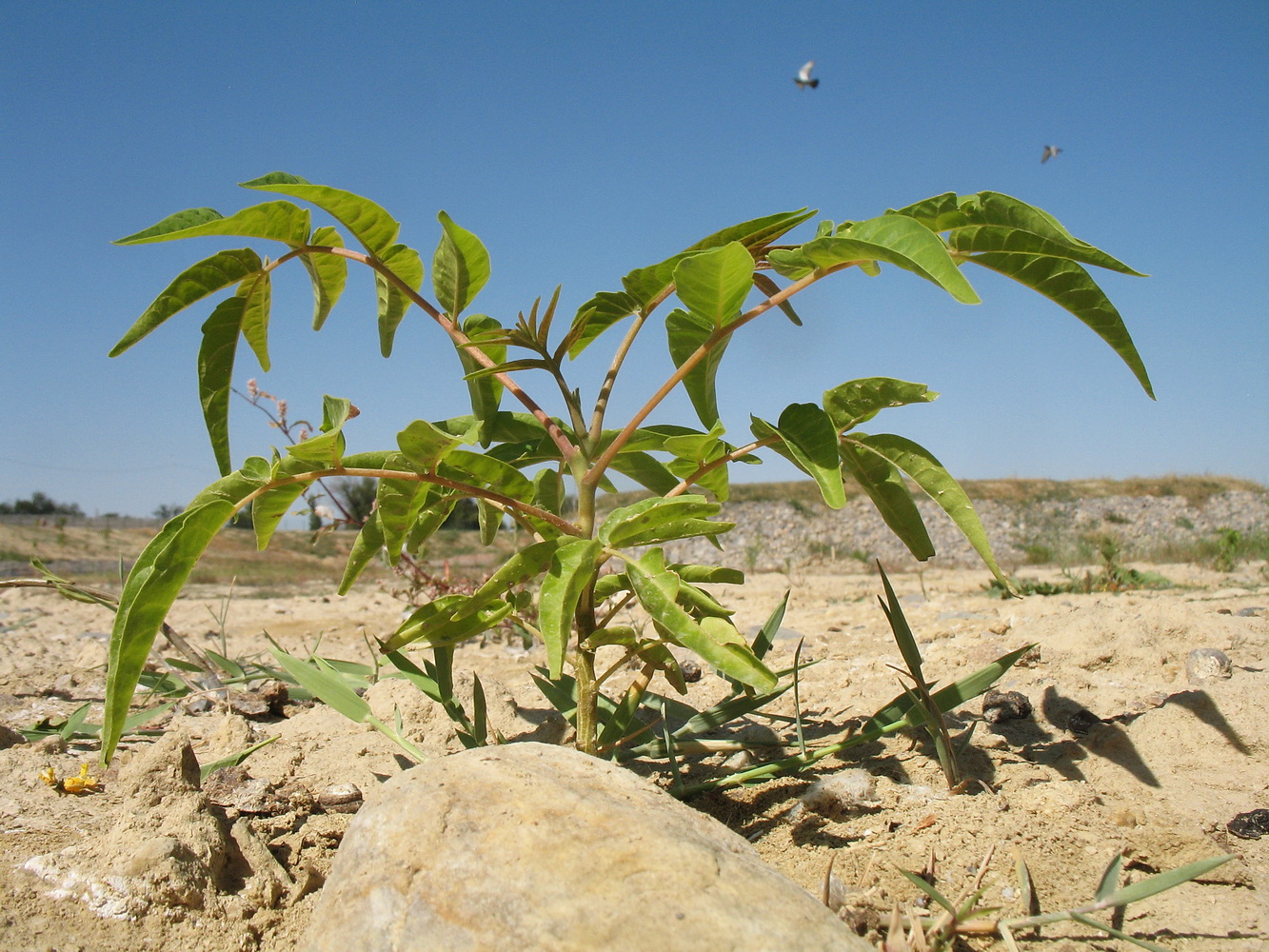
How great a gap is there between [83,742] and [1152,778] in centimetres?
253

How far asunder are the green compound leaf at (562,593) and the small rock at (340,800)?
2.42 ft

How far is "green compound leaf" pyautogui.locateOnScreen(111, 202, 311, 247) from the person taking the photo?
140 centimetres

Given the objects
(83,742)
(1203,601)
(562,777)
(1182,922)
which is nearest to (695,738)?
(562,777)

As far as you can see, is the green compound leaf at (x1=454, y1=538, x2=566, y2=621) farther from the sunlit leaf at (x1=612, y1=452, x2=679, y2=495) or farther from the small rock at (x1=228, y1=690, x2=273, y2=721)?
the small rock at (x1=228, y1=690, x2=273, y2=721)

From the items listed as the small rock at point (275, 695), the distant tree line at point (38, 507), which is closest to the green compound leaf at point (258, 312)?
the small rock at point (275, 695)

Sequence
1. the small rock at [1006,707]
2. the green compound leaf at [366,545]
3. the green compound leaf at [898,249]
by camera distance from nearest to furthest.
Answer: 1. the green compound leaf at [898,249]
2. the green compound leaf at [366,545]
3. the small rock at [1006,707]

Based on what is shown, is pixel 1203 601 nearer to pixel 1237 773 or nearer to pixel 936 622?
pixel 936 622

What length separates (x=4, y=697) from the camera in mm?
2570

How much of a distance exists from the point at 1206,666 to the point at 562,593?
6.30ft

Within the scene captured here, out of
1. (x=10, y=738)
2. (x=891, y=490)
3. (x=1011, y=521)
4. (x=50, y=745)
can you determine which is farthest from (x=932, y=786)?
(x=1011, y=521)

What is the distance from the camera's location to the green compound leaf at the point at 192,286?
1425mm

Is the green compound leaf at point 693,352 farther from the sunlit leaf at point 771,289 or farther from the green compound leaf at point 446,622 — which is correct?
the green compound leaf at point 446,622

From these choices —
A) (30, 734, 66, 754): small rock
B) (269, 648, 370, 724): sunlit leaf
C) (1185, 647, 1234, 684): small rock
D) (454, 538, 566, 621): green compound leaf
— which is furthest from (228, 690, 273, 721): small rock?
(1185, 647, 1234, 684): small rock

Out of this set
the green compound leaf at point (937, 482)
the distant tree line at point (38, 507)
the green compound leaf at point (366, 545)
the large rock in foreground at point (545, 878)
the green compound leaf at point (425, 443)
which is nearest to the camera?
the large rock in foreground at point (545, 878)
